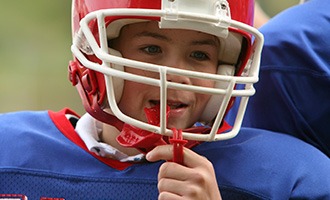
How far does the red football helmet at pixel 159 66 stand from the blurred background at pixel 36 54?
181 inches

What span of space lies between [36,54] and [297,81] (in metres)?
7.29

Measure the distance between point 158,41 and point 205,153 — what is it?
282 millimetres

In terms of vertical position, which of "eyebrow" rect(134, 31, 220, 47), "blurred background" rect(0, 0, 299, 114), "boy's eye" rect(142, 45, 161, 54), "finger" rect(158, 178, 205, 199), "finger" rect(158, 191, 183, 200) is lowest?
"blurred background" rect(0, 0, 299, 114)

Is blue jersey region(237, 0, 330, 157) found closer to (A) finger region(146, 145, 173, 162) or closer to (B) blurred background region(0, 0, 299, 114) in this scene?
(A) finger region(146, 145, 173, 162)

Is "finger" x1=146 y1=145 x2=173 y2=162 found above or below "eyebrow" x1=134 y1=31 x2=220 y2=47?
below

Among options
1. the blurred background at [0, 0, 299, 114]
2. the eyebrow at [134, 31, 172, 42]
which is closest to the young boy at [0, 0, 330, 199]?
the eyebrow at [134, 31, 172, 42]

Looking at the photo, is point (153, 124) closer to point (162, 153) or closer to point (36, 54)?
point (162, 153)

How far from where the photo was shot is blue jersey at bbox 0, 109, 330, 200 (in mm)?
1972

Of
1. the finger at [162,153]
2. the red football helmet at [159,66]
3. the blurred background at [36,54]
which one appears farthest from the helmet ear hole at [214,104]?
the blurred background at [36,54]

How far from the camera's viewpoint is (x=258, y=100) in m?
2.21

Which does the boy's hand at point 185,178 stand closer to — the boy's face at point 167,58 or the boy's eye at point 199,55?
the boy's face at point 167,58

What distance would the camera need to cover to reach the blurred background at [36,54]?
7.49 m

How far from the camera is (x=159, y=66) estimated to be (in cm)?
178

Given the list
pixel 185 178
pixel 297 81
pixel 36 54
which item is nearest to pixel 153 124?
pixel 185 178
